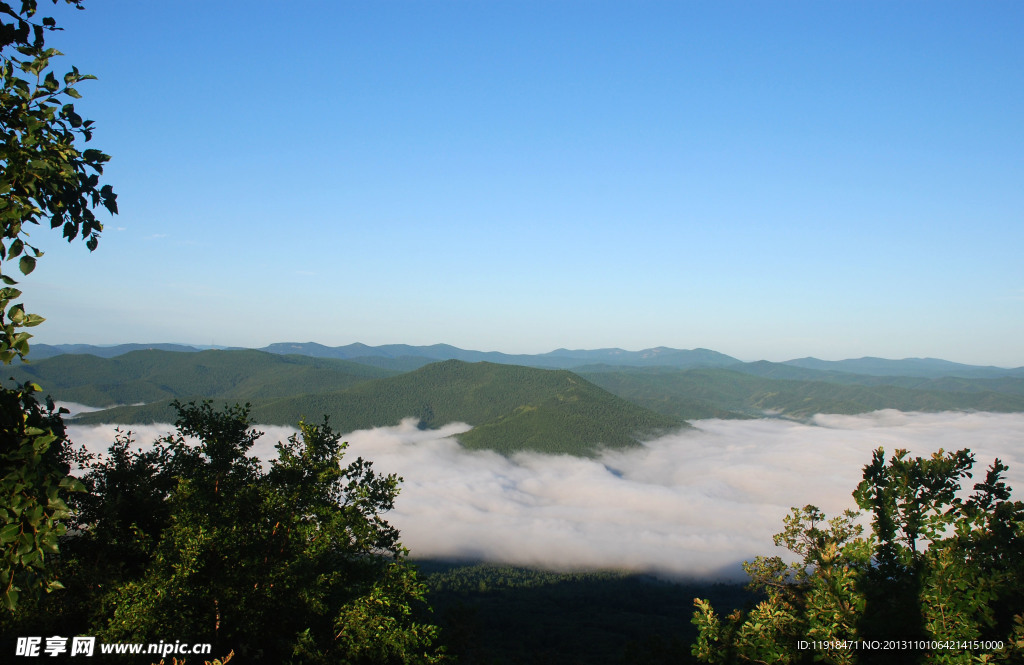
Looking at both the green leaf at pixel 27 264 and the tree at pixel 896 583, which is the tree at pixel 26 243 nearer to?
the green leaf at pixel 27 264

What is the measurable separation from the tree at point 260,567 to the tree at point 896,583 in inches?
406

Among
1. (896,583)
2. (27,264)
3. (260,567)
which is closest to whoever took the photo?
(27,264)

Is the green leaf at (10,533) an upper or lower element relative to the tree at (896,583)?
upper

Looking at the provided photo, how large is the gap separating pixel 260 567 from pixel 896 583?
23754 mm

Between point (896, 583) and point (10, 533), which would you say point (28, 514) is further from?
point (896, 583)

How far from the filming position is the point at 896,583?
75.0 ft

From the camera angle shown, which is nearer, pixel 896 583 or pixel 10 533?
pixel 10 533

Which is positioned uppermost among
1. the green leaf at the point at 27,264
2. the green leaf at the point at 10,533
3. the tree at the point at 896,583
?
the green leaf at the point at 27,264

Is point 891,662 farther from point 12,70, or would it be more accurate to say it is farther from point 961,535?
point 12,70

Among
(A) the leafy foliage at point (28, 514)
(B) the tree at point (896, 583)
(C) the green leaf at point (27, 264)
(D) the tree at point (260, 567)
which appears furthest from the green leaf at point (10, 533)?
(B) the tree at point (896, 583)

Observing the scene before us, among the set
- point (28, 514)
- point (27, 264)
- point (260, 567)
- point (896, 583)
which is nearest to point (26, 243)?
point (27, 264)

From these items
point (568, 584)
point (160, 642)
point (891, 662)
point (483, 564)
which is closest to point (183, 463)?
point (160, 642)

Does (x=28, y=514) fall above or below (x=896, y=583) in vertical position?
above

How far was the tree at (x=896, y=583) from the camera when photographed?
51.3 feet
